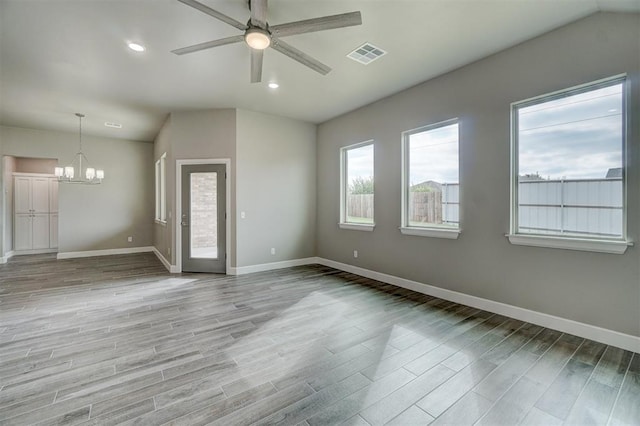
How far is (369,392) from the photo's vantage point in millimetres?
2018

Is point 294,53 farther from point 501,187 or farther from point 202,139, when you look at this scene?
point 202,139

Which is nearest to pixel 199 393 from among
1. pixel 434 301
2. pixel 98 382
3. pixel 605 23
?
pixel 98 382

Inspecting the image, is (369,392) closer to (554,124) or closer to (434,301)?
(434,301)

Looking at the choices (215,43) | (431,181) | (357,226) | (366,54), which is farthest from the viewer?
(357,226)

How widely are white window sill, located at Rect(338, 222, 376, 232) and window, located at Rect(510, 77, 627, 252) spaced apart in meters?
2.32

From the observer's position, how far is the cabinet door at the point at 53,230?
25.9ft

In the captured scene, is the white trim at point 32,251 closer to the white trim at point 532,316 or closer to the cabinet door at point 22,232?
the cabinet door at point 22,232

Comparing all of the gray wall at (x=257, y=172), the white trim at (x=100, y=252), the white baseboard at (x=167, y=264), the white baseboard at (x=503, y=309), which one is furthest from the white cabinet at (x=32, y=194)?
the white baseboard at (x=503, y=309)

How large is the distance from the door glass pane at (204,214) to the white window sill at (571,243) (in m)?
4.94

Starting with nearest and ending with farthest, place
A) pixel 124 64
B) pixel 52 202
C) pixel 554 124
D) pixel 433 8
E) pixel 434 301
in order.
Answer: pixel 433 8
pixel 554 124
pixel 124 64
pixel 434 301
pixel 52 202

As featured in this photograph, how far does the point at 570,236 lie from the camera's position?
2.96m

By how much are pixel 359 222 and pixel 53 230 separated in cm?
873

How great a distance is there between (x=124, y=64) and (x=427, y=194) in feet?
15.1

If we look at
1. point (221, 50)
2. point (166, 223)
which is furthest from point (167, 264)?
point (221, 50)
